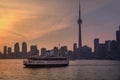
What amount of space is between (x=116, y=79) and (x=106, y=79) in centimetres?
362

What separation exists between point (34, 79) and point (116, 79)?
30850 mm

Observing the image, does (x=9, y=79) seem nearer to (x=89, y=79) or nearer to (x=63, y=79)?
(x=63, y=79)

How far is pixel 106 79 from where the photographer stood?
470ft

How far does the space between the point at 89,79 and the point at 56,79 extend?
13071 millimetres

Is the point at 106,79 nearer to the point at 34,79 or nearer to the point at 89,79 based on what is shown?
the point at 89,79

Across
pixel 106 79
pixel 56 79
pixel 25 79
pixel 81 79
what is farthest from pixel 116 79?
pixel 25 79

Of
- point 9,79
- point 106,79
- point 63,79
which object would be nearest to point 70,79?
point 63,79

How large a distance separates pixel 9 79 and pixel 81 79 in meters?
27.1

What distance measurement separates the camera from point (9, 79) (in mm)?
147375

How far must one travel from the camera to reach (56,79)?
147875mm

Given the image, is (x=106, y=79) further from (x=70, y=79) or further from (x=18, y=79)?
(x=18, y=79)

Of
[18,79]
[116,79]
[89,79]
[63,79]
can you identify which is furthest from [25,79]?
[116,79]

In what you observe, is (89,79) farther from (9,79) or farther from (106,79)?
(9,79)

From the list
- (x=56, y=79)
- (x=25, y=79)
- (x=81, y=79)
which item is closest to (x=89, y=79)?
(x=81, y=79)
